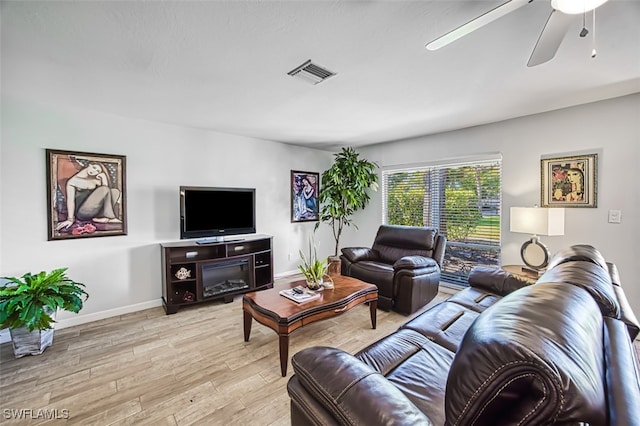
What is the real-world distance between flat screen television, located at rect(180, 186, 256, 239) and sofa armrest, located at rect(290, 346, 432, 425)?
9.14 feet

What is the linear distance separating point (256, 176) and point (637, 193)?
173 inches

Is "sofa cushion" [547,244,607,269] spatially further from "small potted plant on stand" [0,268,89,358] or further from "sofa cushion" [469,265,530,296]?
"small potted plant on stand" [0,268,89,358]

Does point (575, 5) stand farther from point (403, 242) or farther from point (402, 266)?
point (403, 242)

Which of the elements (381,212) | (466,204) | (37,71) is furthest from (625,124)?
(37,71)

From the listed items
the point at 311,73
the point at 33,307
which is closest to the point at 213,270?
the point at 33,307

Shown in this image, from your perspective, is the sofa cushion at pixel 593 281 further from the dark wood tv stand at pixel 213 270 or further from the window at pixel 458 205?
the dark wood tv stand at pixel 213 270

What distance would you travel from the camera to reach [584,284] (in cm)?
122

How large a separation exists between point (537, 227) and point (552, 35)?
2020 mm

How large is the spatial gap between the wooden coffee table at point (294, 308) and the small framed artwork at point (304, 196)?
2.24 metres

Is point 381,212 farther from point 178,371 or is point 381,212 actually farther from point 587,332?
point 587,332

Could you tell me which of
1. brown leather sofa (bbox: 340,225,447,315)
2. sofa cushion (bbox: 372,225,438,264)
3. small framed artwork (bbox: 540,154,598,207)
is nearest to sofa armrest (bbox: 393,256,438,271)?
brown leather sofa (bbox: 340,225,447,315)

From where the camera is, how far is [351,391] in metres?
0.94

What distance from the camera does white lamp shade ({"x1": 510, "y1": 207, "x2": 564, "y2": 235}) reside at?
2674 mm

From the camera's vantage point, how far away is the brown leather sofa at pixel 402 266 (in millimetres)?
3066
